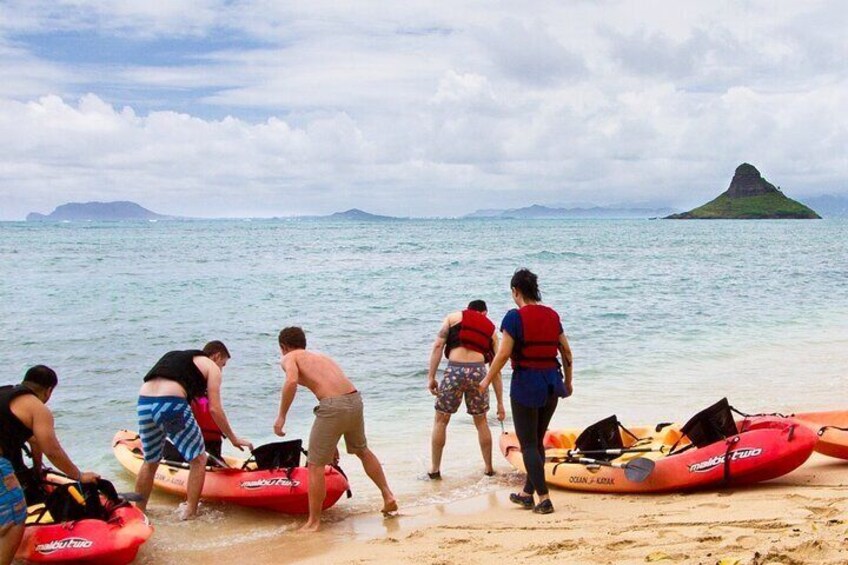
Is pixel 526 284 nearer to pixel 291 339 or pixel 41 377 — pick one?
pixel 291 339

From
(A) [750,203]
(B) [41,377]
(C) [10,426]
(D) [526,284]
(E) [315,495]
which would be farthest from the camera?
(A) [750,203]

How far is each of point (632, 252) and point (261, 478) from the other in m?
51.1

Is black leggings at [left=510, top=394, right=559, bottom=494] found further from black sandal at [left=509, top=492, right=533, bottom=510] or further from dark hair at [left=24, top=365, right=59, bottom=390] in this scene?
dark hair at [left=24, top=365, right=59, bottom=390]

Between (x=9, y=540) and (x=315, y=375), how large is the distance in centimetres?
246

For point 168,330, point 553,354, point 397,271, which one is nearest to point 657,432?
point 553,354

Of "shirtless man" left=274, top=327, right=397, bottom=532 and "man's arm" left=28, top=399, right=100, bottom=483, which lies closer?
"man's arm" left=28, top=399, right=100, bottom=483

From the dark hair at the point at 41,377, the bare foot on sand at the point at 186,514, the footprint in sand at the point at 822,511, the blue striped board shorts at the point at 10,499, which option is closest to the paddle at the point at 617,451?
the footprint in sand at the point at 822,511

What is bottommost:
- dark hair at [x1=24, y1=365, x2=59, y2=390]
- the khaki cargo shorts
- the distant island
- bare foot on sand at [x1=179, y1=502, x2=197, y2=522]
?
bare foot on sand at [x1=179, y1=502, x2=197, y2=522]

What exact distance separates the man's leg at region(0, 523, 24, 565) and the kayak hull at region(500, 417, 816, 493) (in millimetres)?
4506

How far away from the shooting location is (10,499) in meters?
5.71

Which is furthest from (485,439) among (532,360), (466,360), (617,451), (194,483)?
(194,483)

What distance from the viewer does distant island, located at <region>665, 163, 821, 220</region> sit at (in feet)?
522

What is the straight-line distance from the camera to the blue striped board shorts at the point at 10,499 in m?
5.64

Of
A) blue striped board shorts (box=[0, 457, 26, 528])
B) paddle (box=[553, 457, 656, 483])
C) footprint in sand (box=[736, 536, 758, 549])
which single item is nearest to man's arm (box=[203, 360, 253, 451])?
blue striped board shorts (box=[0, 457, 26, 528])
